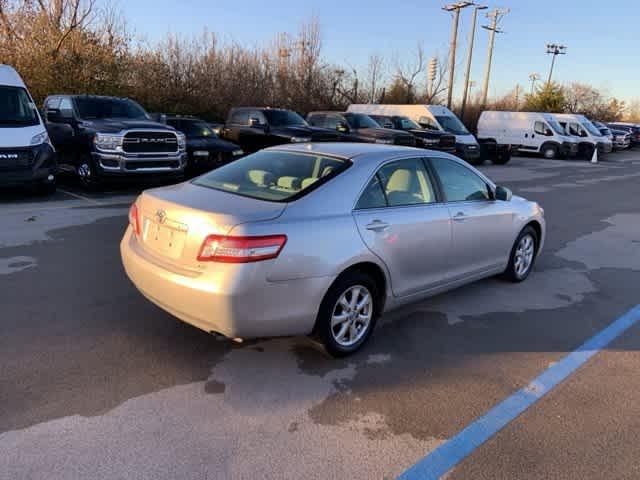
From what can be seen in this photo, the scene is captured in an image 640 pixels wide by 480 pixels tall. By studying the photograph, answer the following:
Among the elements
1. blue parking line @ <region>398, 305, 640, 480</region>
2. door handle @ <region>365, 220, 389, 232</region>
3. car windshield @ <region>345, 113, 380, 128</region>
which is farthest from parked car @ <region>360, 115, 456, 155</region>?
door handle @ <region>365, 220, 389, 232</region>

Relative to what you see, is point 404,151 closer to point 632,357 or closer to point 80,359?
point 632,357

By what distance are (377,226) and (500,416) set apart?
151cm

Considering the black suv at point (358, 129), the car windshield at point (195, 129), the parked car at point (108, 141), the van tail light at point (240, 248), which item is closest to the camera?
the van tail light at point (240, 248)

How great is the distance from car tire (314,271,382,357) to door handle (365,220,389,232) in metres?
0.34

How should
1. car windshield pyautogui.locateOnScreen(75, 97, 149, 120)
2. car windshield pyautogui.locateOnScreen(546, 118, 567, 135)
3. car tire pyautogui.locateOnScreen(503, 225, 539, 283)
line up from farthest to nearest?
car windshield pyautogui.locateOnScreen(546, 118, 567, 135) → car windshield pyautogui.locateOnScreen(75, 97, 149, 120) → car tire pyautogui.locateOnScreen(503, 225, 539, 283)

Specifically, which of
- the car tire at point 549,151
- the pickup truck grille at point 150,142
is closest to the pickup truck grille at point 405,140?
the pickup truck grille at point 150,142

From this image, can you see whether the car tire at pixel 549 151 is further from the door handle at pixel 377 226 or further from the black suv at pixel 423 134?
the door handle at pixel 377 226

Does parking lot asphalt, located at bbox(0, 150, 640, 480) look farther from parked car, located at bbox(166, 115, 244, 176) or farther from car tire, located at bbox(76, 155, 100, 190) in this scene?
parked car, located at bbox(166, 115, 244, 176)

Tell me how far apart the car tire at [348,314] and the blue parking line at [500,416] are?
1.08 meters

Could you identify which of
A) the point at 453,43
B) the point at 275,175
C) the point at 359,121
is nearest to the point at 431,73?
the point at 453,43

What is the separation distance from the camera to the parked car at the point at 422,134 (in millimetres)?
19891

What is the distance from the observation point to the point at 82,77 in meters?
19.4

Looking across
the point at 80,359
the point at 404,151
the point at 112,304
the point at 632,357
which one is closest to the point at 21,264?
the point at 112,304

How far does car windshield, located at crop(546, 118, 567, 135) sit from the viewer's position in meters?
28.0
